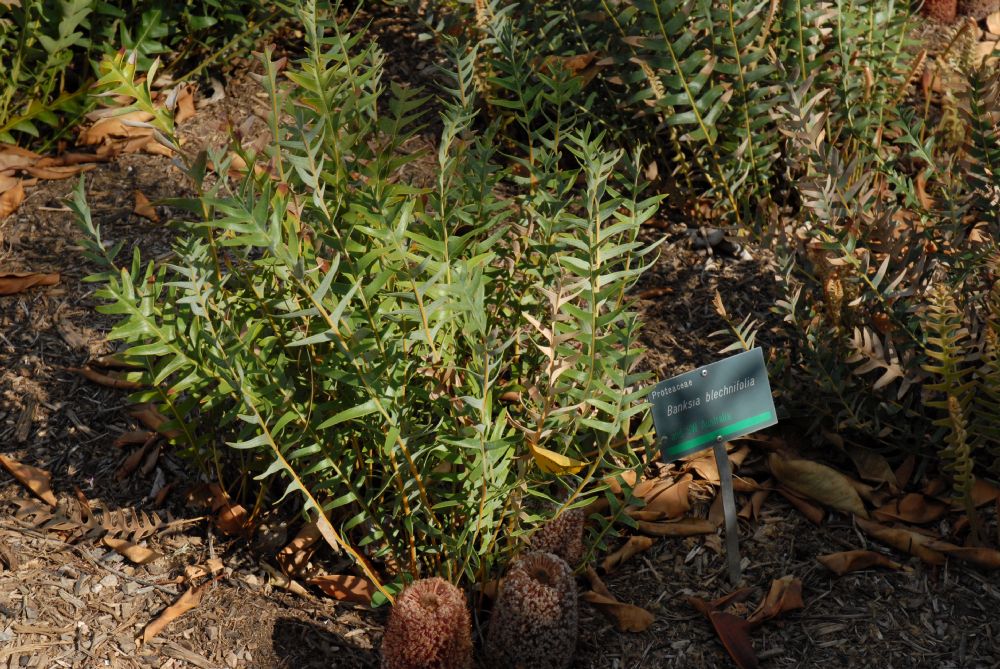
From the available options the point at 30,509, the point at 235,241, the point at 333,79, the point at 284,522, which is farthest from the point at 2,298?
the point at 235,241

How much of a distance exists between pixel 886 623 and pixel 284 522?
1.38m

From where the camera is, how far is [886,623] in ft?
7.32

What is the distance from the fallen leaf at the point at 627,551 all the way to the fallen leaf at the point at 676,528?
1.9 inches

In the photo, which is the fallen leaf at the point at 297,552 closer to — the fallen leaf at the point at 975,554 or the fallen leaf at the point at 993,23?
the fallen leaf at the point at 975,554

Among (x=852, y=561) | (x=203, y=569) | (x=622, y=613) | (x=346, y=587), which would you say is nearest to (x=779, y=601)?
(x=852, y=561)

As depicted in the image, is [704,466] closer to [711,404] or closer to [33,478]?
[711,404]

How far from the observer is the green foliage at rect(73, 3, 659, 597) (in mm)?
1858

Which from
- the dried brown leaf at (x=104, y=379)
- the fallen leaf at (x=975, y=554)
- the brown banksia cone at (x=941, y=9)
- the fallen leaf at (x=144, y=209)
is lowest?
the fallen leaf at (x=975, y=554)

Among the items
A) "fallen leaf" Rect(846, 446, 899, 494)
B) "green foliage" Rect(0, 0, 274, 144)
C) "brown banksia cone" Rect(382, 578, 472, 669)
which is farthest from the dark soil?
"green foliage" Rect(0, 0, 274, 144)

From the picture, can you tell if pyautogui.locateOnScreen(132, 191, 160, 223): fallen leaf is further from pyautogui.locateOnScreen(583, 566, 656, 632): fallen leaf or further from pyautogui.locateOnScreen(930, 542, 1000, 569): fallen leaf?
pyautogui.locateOnScreen(930, 542, 1000, 569): fallen leaf

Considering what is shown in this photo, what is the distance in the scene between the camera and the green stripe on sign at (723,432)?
221 centimetres

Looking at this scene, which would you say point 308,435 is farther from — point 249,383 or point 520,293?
point 520,293

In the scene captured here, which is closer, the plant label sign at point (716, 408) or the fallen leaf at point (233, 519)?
the plant label sign at point (716, 408)

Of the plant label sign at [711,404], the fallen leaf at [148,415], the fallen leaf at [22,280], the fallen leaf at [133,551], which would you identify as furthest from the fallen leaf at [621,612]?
the fallen leaf at [22,280]
